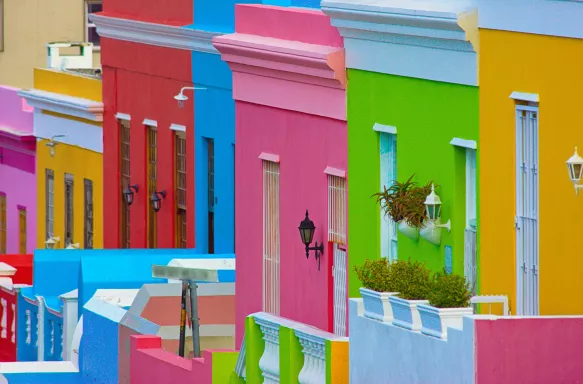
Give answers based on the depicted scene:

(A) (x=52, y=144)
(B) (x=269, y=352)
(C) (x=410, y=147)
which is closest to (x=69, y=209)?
(A) (x=52, y=144)

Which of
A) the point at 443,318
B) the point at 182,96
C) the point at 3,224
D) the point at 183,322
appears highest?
the point at 182,96

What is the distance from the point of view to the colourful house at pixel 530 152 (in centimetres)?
1612

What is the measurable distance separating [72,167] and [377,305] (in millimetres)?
18692

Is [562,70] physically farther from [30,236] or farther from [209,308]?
[30,236]

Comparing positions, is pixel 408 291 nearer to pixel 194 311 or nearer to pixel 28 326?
pixel 194 311

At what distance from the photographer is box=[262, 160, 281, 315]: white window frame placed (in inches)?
871

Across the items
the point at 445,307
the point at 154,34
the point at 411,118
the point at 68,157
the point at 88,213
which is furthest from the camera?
the point at 68,157

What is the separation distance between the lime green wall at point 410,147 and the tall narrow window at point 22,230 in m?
19.2

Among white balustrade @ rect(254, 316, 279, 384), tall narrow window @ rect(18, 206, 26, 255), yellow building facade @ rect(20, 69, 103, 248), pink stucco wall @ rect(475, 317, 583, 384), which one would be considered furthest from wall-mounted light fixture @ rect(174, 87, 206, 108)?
pink stucco wall @ rect(475, 317, 583, 384)

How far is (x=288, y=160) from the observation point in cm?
2170

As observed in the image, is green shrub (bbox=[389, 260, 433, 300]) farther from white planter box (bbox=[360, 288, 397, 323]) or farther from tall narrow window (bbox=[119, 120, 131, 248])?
tall narrow window (bbox=[119, 120, 131, 248])

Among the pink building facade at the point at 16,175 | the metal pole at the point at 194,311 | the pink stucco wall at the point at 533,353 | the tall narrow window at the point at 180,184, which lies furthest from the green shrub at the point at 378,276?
the pink building facade at the point at 16,175

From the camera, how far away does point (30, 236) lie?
126ft

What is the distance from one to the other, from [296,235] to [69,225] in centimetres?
1471
